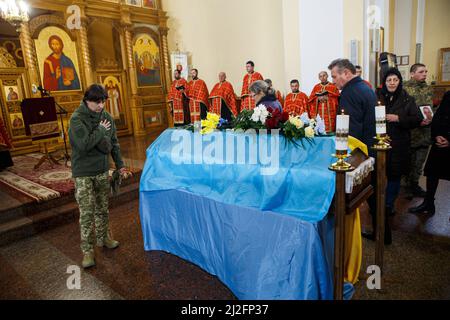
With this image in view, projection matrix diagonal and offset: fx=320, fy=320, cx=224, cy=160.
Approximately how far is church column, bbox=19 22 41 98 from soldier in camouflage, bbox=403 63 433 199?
7.92 m

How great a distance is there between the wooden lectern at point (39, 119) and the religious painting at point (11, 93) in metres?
2.40

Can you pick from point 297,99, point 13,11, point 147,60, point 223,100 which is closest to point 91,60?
point 147,60

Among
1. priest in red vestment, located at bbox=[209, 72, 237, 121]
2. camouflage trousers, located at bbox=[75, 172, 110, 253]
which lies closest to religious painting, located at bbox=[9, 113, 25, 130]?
priest in red vestment, located at bbox=[209, 72, 237, 121]

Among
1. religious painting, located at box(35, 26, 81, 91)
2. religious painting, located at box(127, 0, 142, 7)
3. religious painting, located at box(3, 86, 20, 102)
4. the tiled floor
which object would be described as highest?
religious painting, located at box(127, 0, 142, 7)

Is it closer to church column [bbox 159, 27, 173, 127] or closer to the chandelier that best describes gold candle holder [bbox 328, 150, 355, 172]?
the chandelier

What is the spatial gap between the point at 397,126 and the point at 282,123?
1723 millimetres

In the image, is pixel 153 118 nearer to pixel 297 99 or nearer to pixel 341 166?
pixel 297 99

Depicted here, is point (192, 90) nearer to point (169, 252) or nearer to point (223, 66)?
point (223, 66)

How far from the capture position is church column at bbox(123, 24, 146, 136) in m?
9.64

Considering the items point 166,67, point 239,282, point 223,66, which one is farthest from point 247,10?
point 239,282

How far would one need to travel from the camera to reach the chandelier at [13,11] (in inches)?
203

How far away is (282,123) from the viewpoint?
99.8 inches

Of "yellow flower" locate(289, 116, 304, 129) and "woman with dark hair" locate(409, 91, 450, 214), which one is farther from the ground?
"yellow flower" locate(289, 116, 304, 129)

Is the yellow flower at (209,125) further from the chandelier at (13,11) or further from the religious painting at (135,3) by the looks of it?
the religious painting at (135,3)
